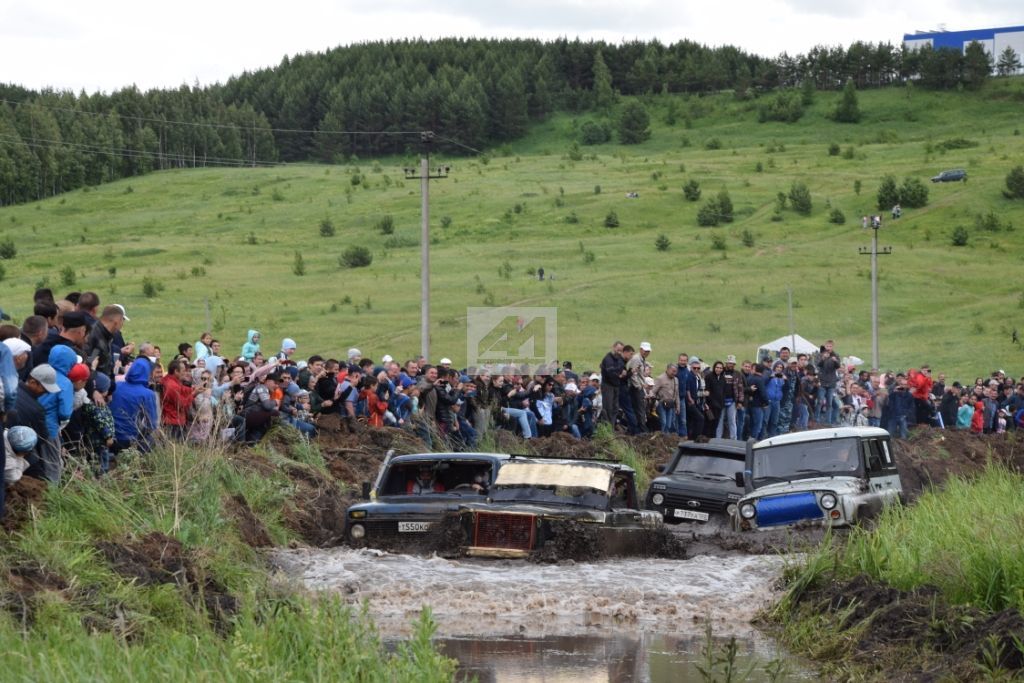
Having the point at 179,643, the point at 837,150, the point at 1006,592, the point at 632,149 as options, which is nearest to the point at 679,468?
the point at 1006,592

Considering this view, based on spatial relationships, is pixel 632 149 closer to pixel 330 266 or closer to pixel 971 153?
pixel 971 153

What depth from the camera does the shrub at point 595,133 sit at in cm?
15988

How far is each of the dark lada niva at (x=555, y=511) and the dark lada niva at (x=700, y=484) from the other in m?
2.84

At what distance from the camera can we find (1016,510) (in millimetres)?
15109

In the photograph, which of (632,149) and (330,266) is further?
(632,149)

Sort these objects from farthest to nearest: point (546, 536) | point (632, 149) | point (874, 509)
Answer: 1. point (632, 149)
2. point (874, 509)
3. point (546, 536)

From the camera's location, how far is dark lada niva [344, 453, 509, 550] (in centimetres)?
1552

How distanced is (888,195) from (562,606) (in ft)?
289

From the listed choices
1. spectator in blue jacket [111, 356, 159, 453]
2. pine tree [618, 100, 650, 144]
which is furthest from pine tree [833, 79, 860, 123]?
spectator in blue jacket [111, 356, 159, 453]

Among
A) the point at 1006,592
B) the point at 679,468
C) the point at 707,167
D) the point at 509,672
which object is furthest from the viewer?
the point at 707,167

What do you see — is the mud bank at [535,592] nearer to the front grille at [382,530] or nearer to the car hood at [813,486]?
the front grille at [382,530]

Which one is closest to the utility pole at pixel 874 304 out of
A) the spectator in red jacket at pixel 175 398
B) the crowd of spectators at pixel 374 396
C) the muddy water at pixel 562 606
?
the crowd of spectators at pixel 374 396

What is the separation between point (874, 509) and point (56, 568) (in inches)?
421

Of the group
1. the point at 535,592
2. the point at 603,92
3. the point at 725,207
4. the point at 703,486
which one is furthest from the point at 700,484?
the point at 603,92
